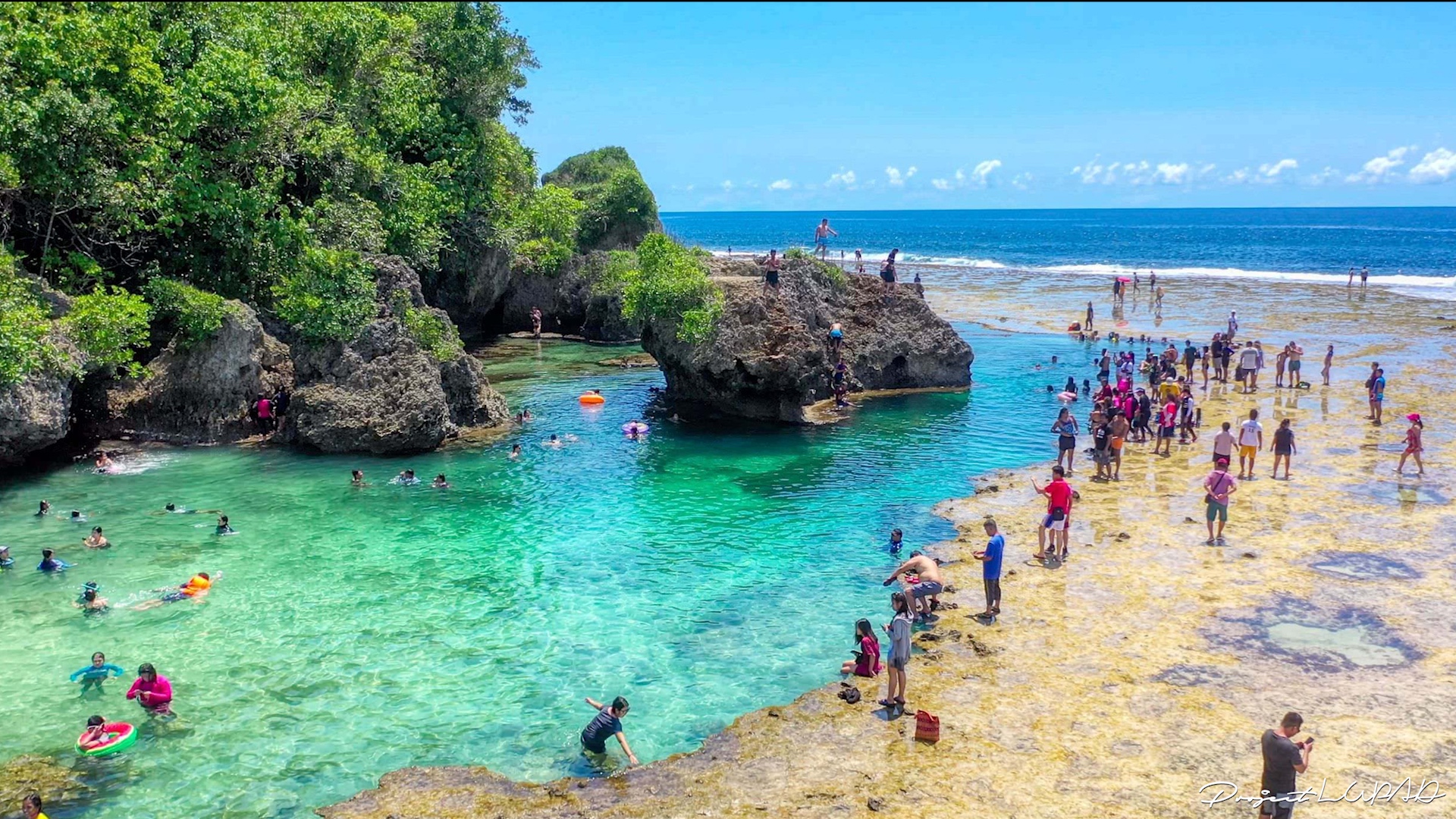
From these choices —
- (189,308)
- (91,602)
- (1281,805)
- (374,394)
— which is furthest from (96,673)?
(1281,805)

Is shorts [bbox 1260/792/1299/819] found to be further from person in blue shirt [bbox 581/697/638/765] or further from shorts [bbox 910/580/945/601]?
person in blue shirt [bbox 581/697/638/765]

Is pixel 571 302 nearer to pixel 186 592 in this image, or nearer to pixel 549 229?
pixel 549 229

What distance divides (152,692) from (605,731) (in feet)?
20.9

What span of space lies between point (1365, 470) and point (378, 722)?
23697 mm

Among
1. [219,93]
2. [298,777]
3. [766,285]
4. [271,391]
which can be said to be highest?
[219,93]

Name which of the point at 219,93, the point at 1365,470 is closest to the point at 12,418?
the point at 219,93

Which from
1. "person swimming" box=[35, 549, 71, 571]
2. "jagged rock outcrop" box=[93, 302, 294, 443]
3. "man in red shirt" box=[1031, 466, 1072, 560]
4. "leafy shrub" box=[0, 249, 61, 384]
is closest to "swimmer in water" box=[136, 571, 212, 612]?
"person swimming" box=[35, 549, 71, 571]

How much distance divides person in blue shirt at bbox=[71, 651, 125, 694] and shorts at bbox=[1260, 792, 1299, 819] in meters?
15.2

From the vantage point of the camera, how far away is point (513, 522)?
69.9 ft

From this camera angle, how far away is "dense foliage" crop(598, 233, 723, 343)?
29234 mm

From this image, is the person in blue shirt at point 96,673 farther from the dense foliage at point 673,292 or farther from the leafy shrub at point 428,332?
the dense foliage at point 673,292

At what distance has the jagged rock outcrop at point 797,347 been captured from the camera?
95.9 ft

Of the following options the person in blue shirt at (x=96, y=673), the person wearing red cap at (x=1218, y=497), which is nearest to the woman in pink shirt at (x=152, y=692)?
the person in blue shirt at (x=96, y=673)

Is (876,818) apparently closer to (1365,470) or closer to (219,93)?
(1365,470)
